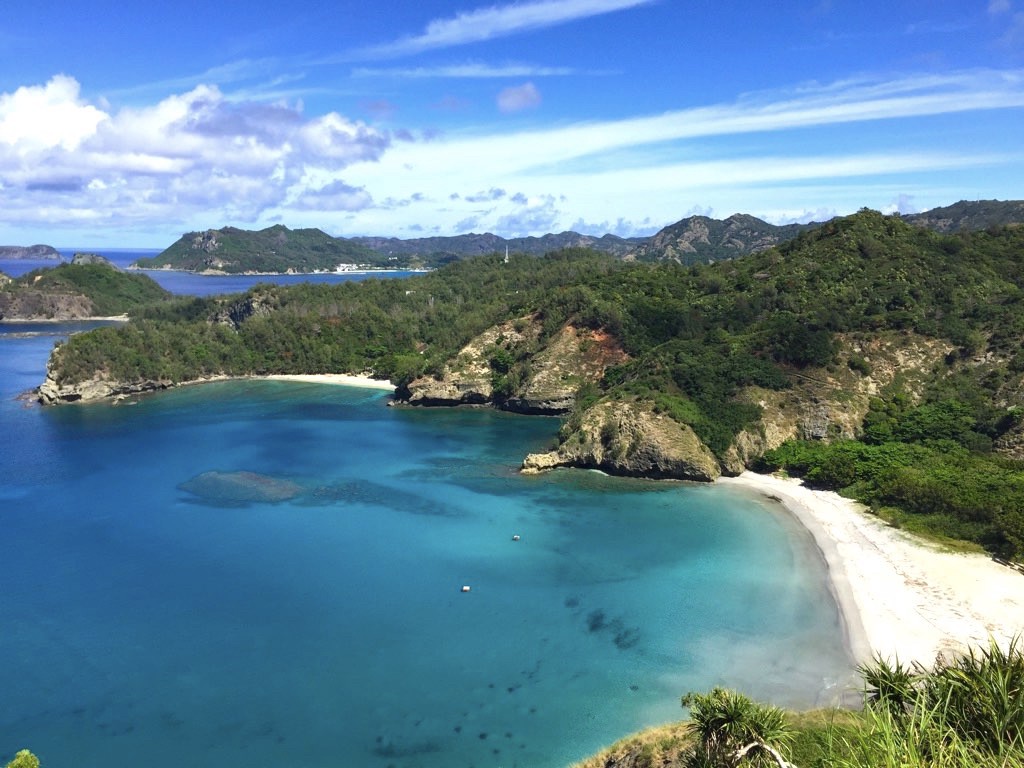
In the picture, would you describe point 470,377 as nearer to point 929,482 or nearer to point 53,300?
point 929,482

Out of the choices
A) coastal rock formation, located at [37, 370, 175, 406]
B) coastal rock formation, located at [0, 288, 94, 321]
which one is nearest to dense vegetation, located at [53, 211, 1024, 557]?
coastal rock formation, located at [37, 370, 175, 406]

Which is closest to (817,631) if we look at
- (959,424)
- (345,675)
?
(345,675)

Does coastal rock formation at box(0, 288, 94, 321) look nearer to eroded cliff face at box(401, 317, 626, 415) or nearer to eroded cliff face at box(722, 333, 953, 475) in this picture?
eroded cliff face at box(401, 317, 626, 415)

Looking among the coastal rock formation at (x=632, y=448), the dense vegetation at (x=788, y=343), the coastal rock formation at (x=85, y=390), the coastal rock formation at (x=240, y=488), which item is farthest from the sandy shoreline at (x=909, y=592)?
the coastal rock formation at (x=85, y=390)

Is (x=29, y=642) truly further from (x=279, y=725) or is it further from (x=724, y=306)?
(x=724, y=306)

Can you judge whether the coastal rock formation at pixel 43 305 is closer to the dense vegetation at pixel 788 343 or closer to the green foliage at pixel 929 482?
the dense vegetation at pixel 788 343
